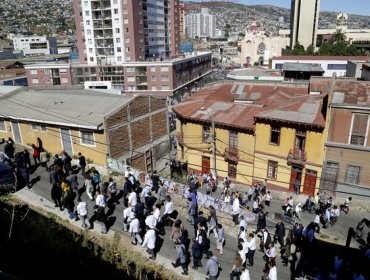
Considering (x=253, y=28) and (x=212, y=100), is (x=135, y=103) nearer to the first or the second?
(x=212, y=100)

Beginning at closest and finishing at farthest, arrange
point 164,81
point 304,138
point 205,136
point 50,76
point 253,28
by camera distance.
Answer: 1. point 304,138
2. point 205,136
3. point 164,81
4. point 50,76
5. point 253,28

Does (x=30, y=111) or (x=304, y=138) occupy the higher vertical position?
(x=30, y=111)

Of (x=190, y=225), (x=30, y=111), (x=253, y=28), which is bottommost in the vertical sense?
(x=190, y=225)

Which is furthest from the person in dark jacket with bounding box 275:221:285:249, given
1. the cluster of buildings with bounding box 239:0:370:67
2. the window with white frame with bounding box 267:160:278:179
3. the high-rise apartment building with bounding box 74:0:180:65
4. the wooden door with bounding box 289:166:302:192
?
the cluster of buildings with bounding box 239:0:370:67

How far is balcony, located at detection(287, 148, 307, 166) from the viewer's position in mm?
25500

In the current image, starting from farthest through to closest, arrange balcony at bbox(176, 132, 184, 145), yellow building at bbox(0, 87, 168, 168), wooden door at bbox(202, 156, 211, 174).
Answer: balcony at bbox(176, 132, 184, 145), wooden door at bbox(202, 156, 211, 174), yellow building at bbox(0, 87, 168, 168)

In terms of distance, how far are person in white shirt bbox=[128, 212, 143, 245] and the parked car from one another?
779 centimetres

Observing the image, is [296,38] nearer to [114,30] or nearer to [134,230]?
[114,30]

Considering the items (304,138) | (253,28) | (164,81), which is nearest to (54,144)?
(304,138)

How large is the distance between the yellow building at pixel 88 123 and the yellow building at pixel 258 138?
3.52 m

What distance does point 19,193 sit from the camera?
61.1ft

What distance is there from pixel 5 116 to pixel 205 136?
17350 millimetres

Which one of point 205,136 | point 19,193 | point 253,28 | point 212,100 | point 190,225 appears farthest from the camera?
point 253,28

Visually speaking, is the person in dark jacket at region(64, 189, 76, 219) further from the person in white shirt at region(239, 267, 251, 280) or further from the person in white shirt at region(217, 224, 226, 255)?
the person in white shirt at region(239, 267, 251, 280)
